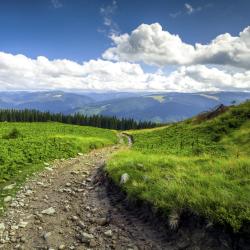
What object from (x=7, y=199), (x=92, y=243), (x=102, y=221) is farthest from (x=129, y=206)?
(x=7, y=199)

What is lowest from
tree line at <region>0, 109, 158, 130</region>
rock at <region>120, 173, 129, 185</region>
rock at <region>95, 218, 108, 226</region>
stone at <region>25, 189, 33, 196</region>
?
tree line at <region>0, 109, 158, 130</region>

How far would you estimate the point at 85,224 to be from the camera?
33.2 ft

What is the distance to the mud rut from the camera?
27.2ft

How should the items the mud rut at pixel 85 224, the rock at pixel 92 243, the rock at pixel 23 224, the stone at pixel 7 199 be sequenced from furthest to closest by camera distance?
the stone at pixel 7 199
the rock at pixel 23 224
the rock at pixel 92 243
the mud rut at pixel 85 224

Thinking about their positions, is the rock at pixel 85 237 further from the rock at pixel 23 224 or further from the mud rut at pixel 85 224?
the rock at pixel 23 224

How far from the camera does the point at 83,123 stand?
527 ft

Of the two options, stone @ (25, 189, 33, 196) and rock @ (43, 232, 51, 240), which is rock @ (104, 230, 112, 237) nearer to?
rock @ (43, 232, 51, 240)

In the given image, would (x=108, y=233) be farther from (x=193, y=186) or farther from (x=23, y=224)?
(x=193, y=186)

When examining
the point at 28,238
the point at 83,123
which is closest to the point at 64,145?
the point at 28,238

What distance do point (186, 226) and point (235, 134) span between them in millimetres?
21965

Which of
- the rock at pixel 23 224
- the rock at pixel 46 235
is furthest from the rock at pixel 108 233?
the rock at pixel 23 224

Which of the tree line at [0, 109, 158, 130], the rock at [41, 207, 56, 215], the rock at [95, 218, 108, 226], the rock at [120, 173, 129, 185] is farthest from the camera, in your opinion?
the tree line at [0, 109, 158, 130]

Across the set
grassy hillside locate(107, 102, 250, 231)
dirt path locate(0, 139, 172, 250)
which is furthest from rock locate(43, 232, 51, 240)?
grassy hillside locate(107, 102, 250, 231)

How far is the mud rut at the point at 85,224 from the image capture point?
8.28 m
